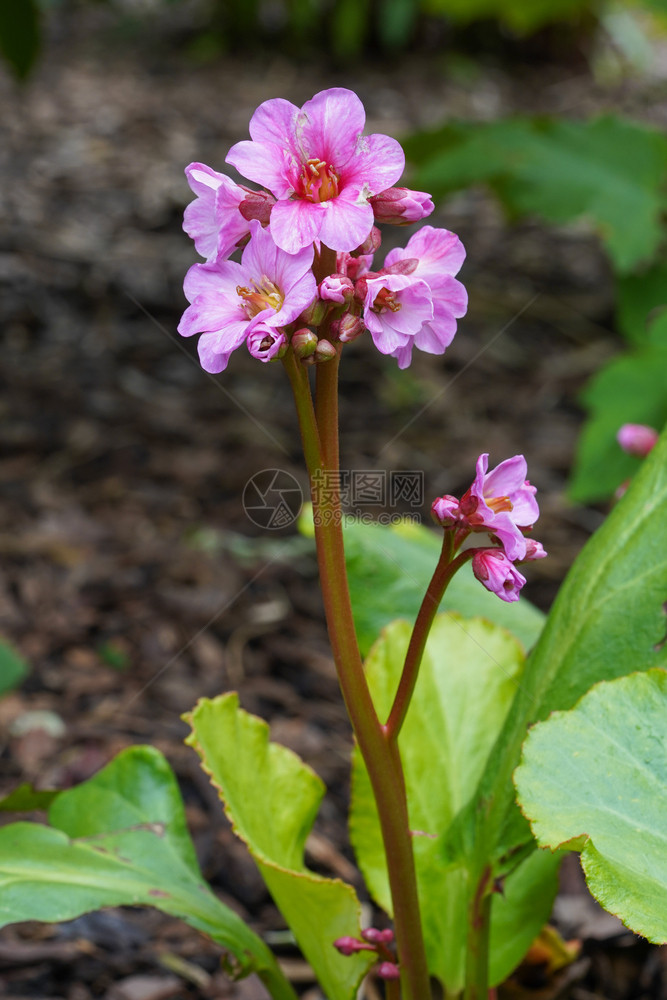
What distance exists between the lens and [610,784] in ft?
3.39

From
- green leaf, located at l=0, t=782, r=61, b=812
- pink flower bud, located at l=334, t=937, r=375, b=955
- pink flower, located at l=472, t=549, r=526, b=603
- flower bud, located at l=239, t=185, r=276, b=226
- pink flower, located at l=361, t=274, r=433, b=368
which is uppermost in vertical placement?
flower bud, located at l=239, t=185, r=276, b=226

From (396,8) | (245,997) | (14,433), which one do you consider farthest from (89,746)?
(396,8)

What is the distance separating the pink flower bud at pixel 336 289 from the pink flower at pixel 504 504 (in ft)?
0.70

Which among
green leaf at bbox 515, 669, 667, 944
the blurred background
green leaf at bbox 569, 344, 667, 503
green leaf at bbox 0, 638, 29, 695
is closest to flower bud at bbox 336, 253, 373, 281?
the blurred background

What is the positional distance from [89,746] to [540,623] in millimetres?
1060

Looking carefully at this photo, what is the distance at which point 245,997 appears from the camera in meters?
1.48

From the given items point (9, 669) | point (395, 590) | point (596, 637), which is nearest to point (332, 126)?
point (596, 637)

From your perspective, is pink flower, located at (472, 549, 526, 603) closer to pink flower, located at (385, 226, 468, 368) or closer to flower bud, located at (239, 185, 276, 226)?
pink flower, located at (385, 226, 468, 368)

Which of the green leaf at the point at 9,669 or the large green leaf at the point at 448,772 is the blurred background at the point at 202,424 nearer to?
the green leaf at the point at 9,669

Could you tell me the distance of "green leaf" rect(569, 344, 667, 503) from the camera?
7.92ft

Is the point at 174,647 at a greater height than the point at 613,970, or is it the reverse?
the point at 613,970

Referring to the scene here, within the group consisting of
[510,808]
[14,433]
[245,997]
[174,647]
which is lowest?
[14,433]

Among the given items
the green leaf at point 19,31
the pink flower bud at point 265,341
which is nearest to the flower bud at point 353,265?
the pink flower bud at point 265,341

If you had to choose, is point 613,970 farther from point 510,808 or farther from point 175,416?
point 175,416
